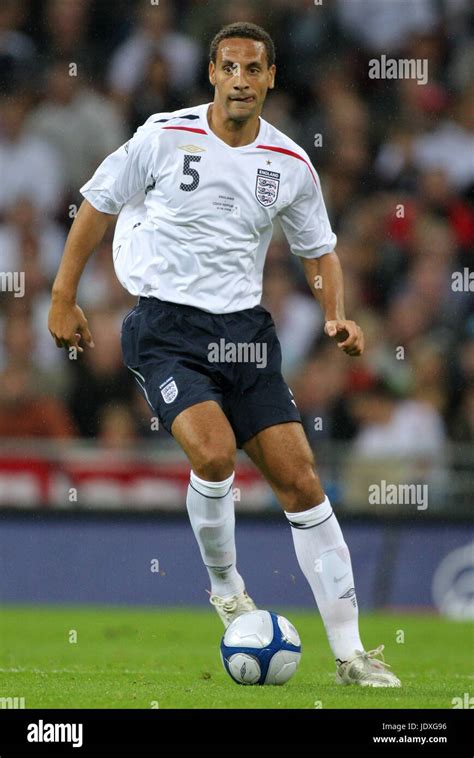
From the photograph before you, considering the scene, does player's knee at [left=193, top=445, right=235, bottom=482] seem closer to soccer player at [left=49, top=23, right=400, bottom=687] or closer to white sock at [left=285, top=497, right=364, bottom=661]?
soccer player at [left=49, top=23, right=400, bottom=687]

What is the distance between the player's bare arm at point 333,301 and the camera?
6266 mm

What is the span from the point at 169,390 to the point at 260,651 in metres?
1.18

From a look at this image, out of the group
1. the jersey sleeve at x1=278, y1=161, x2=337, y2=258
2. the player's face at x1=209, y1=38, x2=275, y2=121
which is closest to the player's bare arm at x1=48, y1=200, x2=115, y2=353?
the player's face at x1=209, y1=38, x2=275, y2=121

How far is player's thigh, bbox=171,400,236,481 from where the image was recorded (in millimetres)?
6070

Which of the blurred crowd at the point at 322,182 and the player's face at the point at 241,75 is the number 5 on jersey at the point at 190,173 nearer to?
the player's face at the point at 241,75

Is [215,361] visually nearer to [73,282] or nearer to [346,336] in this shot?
[346,336]

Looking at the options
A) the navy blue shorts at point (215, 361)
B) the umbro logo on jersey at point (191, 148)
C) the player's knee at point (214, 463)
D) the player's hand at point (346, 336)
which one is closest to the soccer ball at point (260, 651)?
the player's knee at point (214, 463)

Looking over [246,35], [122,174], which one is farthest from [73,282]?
[246,35]

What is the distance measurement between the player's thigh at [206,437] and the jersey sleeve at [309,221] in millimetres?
1095

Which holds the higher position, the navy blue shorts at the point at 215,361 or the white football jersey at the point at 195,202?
the white football jersey at the point at 195,202

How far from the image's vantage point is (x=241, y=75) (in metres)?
6.40

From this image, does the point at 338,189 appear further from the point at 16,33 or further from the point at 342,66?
the point at 16,33

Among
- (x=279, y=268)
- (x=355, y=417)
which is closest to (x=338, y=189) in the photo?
(x=279, y=268)

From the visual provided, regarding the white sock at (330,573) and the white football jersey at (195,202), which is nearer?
the white sock at (330,573)
